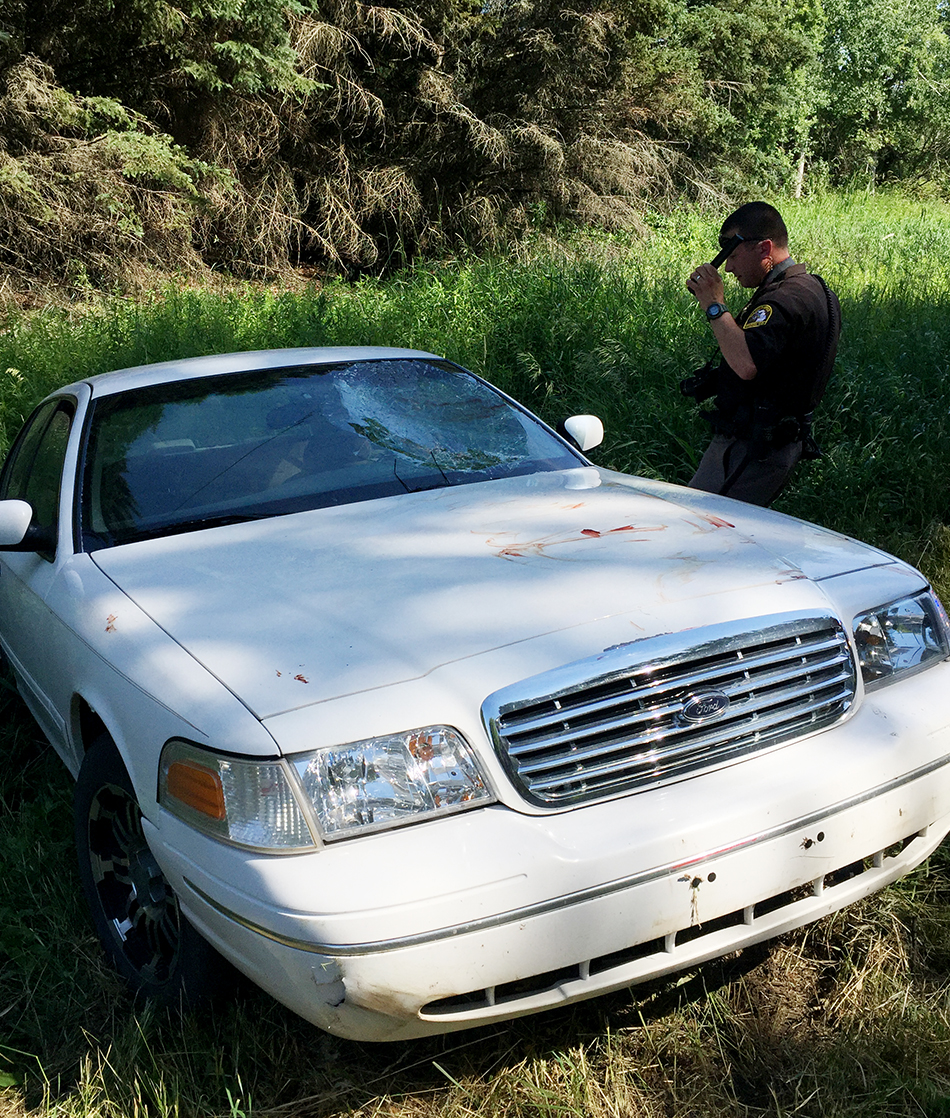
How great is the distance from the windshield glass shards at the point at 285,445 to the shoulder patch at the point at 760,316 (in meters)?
0.88

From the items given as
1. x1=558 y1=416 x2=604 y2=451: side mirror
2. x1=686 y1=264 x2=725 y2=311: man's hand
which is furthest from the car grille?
x1=686 y1=264 x2=725 y2=311: man's hand

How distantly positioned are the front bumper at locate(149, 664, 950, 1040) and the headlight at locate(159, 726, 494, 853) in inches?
1.3

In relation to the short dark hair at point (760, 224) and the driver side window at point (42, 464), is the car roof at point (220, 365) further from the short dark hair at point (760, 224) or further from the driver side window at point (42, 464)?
the short dark hair at point (760, 224)

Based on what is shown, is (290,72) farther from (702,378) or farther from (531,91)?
(702,378)

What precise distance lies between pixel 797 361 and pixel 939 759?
206cm

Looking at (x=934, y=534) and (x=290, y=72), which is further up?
(x=290, y=72)

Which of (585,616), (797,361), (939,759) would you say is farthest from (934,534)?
(585,616)

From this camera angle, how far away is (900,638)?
95.7 inches

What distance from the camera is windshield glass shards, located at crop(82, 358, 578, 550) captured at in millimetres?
3041

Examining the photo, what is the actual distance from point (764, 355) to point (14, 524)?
2580 mm

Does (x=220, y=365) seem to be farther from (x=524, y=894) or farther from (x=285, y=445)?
(x=524, y=894)

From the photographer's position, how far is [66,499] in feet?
10.1

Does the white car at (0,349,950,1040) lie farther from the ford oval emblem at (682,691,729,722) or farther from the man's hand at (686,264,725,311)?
the man's hand at (686,264,725,311)

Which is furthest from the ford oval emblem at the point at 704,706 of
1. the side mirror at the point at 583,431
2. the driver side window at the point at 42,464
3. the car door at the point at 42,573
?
the driver side window at the point at 42,464
